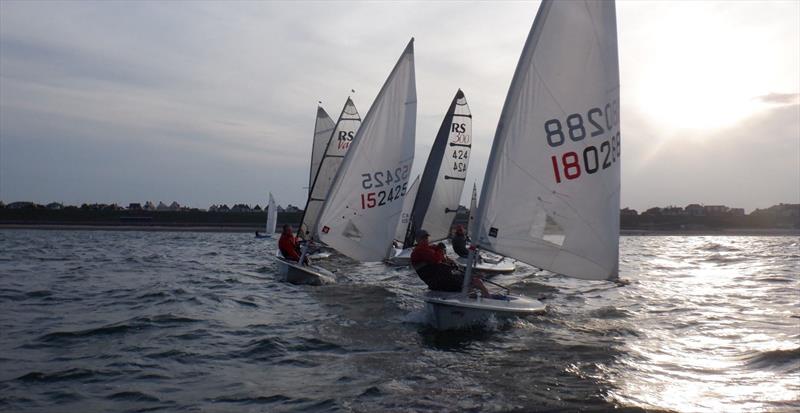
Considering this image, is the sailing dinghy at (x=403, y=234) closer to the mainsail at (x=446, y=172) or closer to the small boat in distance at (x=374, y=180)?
the mainsail at (x=446, y=172)

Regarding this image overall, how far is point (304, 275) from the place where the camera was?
15539 millimetres

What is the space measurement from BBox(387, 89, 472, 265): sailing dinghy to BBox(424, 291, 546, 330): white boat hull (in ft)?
34.9

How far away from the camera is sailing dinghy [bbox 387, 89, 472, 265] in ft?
69.6

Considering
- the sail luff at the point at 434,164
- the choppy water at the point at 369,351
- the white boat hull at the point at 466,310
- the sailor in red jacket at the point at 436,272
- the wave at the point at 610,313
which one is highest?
the sail luff at the point at 434,164

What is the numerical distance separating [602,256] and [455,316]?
2.36 metres

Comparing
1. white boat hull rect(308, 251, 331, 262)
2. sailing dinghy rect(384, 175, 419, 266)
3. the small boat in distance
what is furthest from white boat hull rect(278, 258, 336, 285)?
white boat hull rect(308, 251, 331, 262)

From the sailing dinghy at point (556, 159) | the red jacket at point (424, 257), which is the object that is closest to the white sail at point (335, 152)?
the red jacket at point (424, 257)

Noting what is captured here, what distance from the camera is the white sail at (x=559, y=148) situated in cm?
935

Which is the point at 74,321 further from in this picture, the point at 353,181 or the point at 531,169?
the point at 531,169

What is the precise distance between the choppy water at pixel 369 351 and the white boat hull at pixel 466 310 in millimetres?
196

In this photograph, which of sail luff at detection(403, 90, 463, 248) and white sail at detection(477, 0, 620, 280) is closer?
white sail at detection(477, 0, 620, 280)

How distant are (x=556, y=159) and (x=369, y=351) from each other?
3.72 m

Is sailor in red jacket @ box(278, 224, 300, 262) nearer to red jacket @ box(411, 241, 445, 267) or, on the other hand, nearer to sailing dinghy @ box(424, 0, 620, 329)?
red jacket @ box(411, 241, 445, 267)

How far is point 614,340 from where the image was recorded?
388 inches
